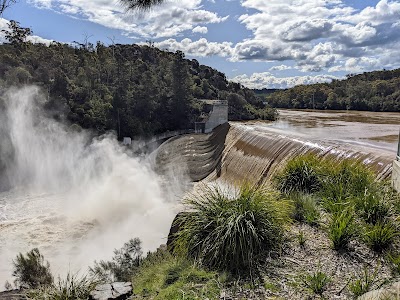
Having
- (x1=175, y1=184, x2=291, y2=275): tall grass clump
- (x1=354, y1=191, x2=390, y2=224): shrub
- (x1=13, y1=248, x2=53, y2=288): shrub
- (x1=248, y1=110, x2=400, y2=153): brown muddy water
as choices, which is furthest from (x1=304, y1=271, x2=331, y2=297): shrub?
(x1=248, y1=110, x2=400, y2=153): brown muddy water

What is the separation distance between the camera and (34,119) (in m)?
32.6

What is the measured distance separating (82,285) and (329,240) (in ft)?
12.1

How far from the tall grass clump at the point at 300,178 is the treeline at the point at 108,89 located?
28822mm

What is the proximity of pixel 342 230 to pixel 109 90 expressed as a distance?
39534mm

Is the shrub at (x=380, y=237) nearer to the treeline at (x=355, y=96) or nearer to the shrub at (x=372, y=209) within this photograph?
the shrub at (x=372, y=209)

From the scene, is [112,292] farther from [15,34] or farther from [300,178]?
[15,34]

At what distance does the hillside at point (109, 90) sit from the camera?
35.7 meters

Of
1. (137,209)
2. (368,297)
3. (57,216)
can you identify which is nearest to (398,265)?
(368,297)

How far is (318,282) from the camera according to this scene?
14.2 feet

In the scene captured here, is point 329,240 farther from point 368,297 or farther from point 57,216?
point 57,216

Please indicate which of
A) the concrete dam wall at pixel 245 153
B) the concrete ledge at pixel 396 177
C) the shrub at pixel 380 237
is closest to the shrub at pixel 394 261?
the shrub at pixel 380 237

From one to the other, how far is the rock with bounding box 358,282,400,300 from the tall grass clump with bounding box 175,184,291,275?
1.51 meters

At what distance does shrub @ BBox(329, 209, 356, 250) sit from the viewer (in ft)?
17.2

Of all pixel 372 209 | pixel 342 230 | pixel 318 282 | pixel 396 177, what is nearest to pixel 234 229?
pixel 318 282
